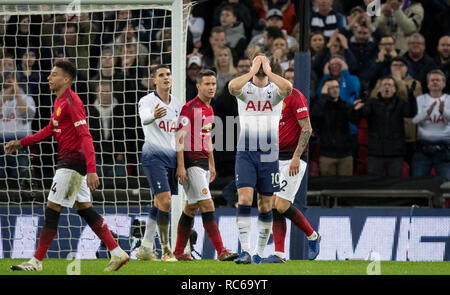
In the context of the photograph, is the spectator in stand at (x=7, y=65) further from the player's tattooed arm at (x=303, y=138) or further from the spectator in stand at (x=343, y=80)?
the player's tattooed arm at (x=303, y=138)

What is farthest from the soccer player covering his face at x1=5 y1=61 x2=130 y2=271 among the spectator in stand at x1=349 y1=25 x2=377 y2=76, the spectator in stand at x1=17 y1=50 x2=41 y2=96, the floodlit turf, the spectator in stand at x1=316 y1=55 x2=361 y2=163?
the spectator in stand at x1=349 y1=25 x2=377 y2=76

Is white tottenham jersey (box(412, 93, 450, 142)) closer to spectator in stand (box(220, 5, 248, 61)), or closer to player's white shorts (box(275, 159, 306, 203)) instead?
spectator in stand (box(220, 5, 248, 61))

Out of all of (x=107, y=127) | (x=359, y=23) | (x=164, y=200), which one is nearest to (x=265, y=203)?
(x=164, y=200)

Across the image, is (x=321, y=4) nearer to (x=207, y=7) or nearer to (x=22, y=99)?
(x=207, y=7)

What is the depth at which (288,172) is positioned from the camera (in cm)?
1027

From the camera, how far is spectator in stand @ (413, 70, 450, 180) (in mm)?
12867

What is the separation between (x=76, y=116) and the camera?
8.91 metres

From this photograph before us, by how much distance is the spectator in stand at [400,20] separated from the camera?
14.5 m

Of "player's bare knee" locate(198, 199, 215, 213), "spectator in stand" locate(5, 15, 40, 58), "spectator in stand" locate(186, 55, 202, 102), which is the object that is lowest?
"player's bare knee" locate(198, 199, 215, 213)

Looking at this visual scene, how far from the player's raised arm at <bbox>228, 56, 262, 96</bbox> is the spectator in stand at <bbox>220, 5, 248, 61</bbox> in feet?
17.5

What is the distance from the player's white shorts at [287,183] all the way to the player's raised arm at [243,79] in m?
1.28
